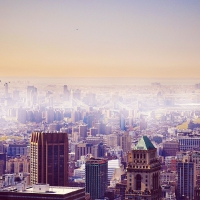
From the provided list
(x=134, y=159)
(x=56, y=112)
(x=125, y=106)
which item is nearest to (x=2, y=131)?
(x=56, y=112)

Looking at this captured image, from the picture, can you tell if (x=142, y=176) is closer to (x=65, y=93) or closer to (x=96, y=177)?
(x=65, y=93)

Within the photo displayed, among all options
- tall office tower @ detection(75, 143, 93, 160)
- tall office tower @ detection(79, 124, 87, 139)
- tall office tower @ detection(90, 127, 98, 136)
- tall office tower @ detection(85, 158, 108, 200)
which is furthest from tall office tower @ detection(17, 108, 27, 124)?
tall office tower @ detection(90, 127, 98, 136)

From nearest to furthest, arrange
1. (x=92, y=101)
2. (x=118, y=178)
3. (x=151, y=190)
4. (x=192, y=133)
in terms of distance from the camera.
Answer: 1. (x=151, y=190)
2. (x=118, y=178)
3. (x=92, y=101)
4. (x=192, y=133)

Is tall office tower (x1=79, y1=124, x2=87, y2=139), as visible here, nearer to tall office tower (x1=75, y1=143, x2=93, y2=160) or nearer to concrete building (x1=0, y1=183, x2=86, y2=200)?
tall office tower (x1=75, y1=143, x2=93, y2=160)

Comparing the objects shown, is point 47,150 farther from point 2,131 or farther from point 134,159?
point 134,159

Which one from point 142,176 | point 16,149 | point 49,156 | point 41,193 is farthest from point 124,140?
point 41,193

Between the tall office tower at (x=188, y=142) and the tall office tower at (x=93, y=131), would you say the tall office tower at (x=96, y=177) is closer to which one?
the tall office tower at (x=188, y=142)
